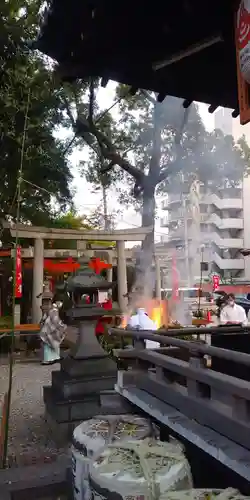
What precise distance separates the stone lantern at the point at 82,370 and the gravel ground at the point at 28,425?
0.98 feet

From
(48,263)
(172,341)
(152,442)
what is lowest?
(152,442)

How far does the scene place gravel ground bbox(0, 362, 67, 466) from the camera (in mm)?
5055

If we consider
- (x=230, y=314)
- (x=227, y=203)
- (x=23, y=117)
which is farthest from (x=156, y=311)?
(x=227, y=203)

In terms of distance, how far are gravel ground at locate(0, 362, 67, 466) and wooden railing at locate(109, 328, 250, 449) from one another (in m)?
2.29

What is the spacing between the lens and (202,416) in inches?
96.3

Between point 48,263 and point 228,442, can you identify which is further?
point 48,263

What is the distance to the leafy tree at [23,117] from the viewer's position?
37.8 feet

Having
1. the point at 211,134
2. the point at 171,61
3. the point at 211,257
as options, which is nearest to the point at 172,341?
the point at 171,61

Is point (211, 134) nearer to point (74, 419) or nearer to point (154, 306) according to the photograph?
point (154, 306)

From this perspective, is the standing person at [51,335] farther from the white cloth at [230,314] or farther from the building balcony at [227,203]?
the building balcony at [227,203]

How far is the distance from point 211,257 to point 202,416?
146 ft

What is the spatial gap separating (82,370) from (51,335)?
481 centimetres

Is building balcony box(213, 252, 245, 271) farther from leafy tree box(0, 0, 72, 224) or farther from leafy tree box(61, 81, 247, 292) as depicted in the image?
leafy tree box(0, 0, 72, 224)

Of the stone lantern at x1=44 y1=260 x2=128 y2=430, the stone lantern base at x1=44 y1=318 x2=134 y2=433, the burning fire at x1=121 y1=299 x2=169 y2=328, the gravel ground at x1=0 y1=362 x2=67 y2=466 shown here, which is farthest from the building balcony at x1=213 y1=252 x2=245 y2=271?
the stone lantern base at x1=44 y1=318 x2=134 y2=433
